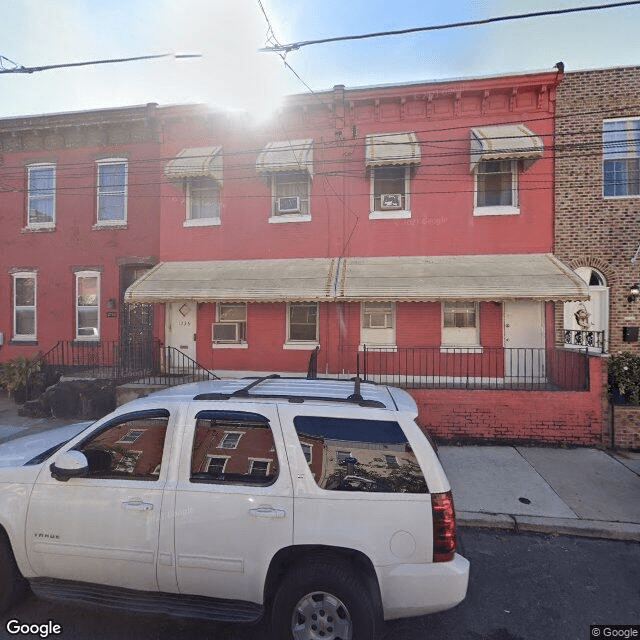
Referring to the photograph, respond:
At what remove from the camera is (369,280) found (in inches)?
335

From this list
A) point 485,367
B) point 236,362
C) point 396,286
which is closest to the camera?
point 396,286

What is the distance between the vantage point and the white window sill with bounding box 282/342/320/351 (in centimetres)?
969

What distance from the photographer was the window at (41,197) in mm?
11516

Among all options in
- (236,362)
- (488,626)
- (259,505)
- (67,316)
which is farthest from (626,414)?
(67,316)

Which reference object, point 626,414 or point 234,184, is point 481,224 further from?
A: point 234,184

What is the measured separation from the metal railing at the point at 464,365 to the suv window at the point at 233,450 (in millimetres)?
5625

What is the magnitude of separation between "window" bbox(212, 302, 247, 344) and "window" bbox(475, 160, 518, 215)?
6.71m

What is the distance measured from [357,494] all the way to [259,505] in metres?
0.68

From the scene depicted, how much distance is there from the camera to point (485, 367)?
8.95 m

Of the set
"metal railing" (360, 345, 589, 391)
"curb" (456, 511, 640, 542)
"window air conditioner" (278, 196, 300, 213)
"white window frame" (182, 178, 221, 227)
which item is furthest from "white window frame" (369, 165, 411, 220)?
"curb" (456, 511, 640, 542)

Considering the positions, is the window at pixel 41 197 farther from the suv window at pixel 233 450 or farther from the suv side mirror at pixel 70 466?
the suv window at pixel 233 450

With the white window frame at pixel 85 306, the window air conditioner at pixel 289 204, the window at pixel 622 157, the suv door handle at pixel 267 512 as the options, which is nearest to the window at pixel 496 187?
the window at pixel 622 157

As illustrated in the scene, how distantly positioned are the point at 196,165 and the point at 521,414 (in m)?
9.48

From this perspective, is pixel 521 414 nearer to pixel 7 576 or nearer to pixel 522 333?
pixel 522 333
